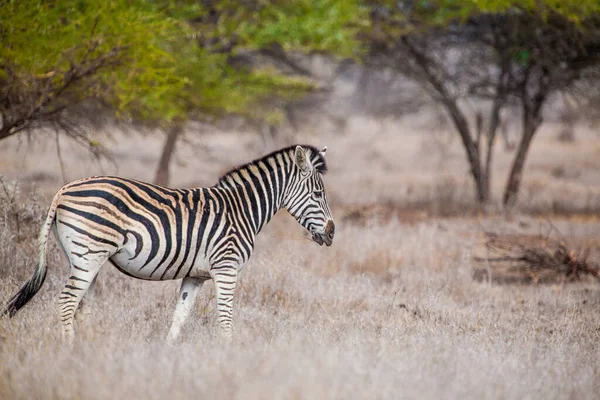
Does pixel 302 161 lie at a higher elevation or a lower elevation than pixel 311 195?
higher

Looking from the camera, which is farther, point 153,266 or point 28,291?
point 153,266

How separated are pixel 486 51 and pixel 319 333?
13559 millimetres

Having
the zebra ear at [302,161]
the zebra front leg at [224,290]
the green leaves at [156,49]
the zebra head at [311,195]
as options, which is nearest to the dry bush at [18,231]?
the green leaves at [156,49]

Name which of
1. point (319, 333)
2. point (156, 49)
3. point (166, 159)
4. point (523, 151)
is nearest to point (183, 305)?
point (319, 333)

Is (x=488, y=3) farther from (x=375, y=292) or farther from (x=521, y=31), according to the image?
(x=375, y=292)

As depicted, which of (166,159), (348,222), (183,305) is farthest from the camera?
(166,159)

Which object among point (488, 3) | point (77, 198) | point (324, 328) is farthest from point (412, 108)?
point (77, 198)

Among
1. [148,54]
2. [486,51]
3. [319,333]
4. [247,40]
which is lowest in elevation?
[319,333]

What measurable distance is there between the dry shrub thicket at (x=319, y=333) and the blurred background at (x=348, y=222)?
0.03 metres

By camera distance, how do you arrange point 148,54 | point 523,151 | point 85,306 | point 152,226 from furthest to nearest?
1. point 523,151
2. point 148,54
3. point 85,306
4. point 152,226

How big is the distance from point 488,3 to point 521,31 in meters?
3.52

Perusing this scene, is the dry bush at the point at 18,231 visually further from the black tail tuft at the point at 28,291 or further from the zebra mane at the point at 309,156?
the zebra mane at the point at 309,156

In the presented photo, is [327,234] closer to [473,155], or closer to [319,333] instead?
[319,333]

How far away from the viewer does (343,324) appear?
661cm
